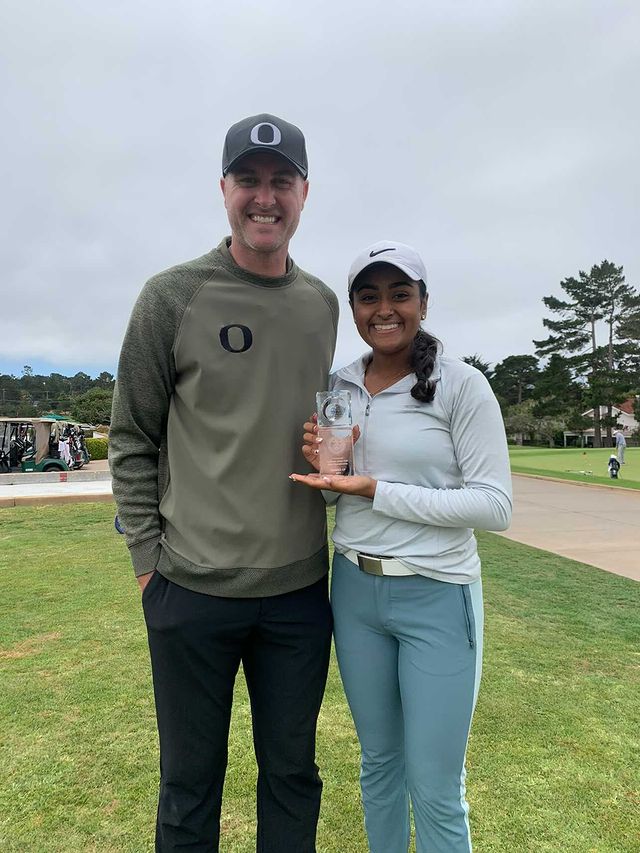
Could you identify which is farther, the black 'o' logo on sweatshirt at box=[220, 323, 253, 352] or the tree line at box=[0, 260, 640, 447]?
the tree line at box=[0, 260, 640, 447]

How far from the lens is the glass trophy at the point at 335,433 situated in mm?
1635

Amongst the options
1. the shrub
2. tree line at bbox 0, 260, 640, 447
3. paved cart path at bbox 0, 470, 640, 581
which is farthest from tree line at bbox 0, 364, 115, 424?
paved cart path at bbox 0, 470, 640, 581

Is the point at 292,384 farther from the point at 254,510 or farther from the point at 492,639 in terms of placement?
the point at 492,639

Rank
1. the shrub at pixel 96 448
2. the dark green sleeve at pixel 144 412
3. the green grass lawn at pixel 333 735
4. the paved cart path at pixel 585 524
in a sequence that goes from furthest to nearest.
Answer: the shrub at pixel 96 448 → the paved cart path at pixel 585 524 → the green grass lawn at pixel 333 735 → the dark green sleeve at pixel 144 412

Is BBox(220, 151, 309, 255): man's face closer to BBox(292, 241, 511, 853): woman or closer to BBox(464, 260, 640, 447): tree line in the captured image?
BBox(292, 241, 511, 853): woman

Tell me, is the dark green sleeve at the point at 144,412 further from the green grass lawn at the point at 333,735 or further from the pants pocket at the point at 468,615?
the green grass lawn at the point at 333,735

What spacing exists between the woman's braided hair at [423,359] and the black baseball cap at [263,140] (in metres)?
0.43

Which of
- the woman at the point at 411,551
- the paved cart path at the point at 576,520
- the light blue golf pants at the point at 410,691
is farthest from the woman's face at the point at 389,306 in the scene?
the paved cart path at the point at 576,520

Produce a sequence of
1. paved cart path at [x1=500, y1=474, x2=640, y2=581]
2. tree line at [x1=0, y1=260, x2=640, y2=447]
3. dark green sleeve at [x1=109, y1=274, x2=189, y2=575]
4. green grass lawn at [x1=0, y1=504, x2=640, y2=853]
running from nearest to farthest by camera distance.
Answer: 1. dark green sleeve at [x1=109, y1=274, x2=189, y2=575]
2. green grass lawn at [x1=0, y1=504, x2=640, y2=853]
3. paved cart path at [x1=500, y1=474, x2=640, y2=581]
4. tree line at [x1=0, y1=260, x2=640, y2=447]

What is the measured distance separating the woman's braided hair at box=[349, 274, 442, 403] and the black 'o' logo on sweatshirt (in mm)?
383

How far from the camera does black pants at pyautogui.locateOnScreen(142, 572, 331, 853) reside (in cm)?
170

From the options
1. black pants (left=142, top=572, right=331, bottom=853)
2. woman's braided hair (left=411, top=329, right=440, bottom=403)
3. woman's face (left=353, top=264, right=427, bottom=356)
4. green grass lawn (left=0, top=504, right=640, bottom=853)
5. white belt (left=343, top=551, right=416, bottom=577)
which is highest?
woman's face (left=353, top=264, right=427, bottom=356)

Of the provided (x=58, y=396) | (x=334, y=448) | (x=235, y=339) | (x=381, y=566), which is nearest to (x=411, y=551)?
(x=381, y=566)

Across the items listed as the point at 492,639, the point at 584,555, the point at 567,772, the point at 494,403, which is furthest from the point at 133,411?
the point at 584,555
